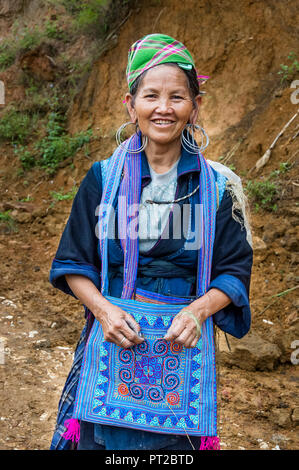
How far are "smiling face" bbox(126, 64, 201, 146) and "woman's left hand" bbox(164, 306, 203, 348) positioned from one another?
0.64 m

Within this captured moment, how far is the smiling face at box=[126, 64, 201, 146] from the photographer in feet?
6.47

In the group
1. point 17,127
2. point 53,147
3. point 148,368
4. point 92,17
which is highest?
point 92,17

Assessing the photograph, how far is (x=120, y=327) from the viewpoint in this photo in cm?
188

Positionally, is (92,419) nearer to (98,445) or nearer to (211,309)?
(98,445)

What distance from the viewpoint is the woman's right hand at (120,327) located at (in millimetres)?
1882

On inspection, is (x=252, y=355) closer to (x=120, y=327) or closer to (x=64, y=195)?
(x=120, y=327)

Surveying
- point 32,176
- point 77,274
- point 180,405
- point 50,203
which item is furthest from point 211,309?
point 32,176

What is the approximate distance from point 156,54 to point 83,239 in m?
0.72

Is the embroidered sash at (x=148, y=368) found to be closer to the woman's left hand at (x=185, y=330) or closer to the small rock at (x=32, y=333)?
the woman's left hand at (x=185, y=330)

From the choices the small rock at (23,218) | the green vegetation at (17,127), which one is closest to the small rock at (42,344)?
the small rock at (23,218)

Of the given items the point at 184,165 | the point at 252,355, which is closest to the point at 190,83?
the point at 184,165

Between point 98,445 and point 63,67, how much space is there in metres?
6.70

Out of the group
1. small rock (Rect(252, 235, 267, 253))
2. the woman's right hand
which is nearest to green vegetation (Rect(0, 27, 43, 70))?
small rock (Rect(252, 235, 267, 253))

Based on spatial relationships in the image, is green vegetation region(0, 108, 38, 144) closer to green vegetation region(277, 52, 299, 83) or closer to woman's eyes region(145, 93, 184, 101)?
green vegetation region(277, 52, 299, 83)
